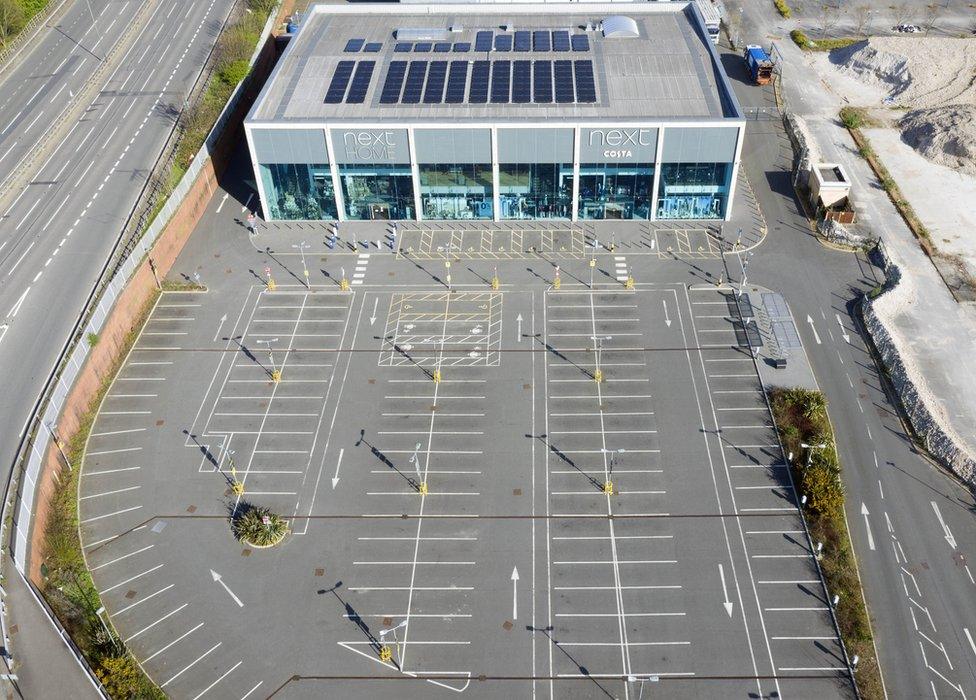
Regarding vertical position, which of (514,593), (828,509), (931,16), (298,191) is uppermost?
(298,191)

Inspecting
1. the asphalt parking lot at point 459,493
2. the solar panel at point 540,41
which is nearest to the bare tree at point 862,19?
the solar panel at point 540,41

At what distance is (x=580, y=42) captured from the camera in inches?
3698

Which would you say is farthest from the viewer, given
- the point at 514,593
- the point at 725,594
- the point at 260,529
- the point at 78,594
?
the point at 260,529

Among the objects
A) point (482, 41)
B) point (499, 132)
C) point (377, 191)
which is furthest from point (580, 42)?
point (377, 191)

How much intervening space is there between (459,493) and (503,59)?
2078 inches

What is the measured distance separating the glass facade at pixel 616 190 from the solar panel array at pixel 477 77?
25.4 feet

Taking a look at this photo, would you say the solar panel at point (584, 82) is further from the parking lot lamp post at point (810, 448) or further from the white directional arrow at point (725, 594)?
the white directional arrow at point (725, 594)

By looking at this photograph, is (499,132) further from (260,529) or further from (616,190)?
(260,529)

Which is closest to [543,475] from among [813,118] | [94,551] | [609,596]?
[609,596]

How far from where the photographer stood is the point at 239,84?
339 ft

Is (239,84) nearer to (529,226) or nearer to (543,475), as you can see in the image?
(529,226)

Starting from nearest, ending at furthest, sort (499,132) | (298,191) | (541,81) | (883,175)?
(499,132) < (298,191) < (541,81) < (883,175)

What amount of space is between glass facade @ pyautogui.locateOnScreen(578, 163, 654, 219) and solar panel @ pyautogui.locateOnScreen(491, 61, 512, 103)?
11.3m

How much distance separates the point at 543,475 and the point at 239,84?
228 feet
